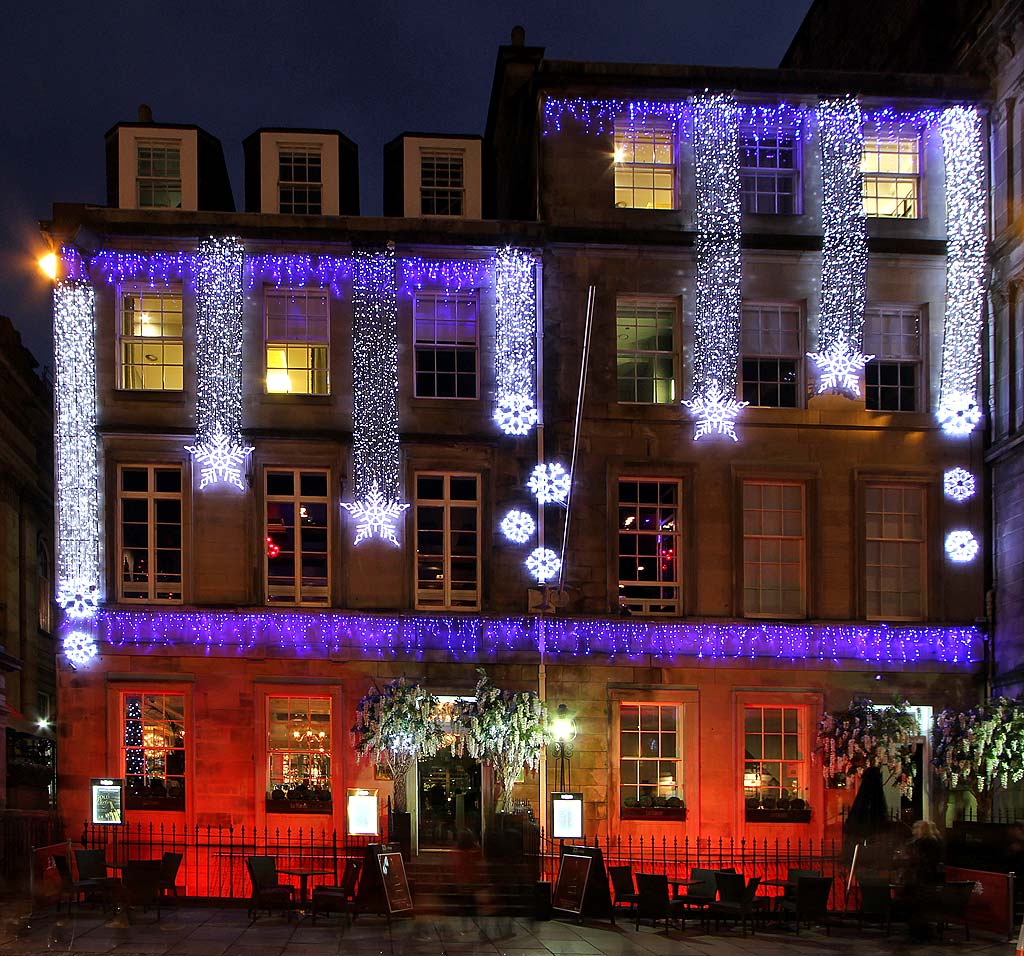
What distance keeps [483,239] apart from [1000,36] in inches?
408

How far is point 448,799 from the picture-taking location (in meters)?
22.8

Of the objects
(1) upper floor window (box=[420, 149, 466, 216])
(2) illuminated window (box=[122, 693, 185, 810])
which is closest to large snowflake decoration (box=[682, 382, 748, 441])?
(1) upper floor window (box=[420, 149, 466, 216])

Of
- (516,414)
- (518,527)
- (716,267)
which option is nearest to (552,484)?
(518,527)

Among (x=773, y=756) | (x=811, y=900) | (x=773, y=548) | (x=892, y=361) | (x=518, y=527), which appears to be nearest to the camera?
(x=811, y=900)

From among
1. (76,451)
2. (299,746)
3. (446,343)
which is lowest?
(299,746)

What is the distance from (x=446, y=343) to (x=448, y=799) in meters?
8.70

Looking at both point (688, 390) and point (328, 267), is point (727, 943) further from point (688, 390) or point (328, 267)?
point (328, 267)

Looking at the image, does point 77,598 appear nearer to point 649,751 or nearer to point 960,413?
point 649,751

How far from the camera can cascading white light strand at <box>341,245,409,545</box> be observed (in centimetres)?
2253

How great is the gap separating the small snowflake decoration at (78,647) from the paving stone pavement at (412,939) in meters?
5.37

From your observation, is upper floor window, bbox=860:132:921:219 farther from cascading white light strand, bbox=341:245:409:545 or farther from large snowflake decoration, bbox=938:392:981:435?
cascading white light strand, bbox=341:245:409:545

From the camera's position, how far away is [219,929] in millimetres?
Result: 17047

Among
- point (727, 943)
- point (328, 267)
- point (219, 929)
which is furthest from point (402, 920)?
point (328, 267)

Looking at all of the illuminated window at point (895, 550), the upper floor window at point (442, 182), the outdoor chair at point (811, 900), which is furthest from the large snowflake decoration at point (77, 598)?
the illuminated window at point (895, 550)
